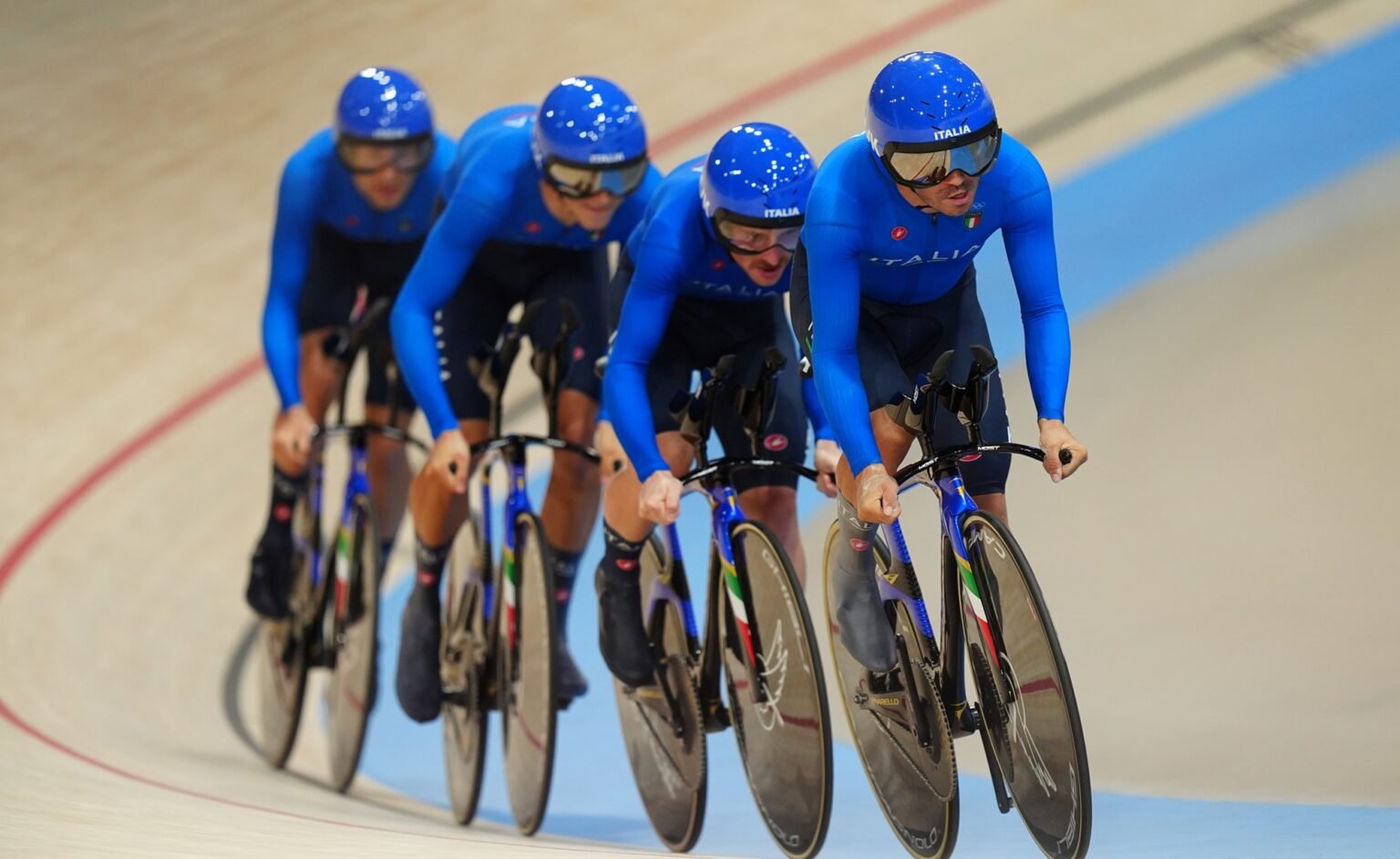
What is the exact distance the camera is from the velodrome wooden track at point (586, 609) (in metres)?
3.62

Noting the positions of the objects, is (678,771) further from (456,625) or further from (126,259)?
Answer: (126,259)

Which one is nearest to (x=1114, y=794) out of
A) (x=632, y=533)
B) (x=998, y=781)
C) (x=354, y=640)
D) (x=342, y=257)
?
(x=998, y=781)

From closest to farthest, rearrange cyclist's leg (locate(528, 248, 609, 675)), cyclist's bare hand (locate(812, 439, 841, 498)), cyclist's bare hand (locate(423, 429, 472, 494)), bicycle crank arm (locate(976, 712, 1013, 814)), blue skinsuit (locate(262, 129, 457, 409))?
bicycle crank arm (locate(976, 712, 1013, 814))
cyclist's bare hand (locate(812, 439, 841, 498))
cyclist's bare hand (locate(423, 429, 472, 494))
cyclist's leg (locate(528, 248, 609, 675))
blue skinsuit (locate(262, 129, 457, 409))

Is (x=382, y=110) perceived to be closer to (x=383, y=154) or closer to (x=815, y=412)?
(x=383, y=154)

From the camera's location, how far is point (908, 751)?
3035 mm

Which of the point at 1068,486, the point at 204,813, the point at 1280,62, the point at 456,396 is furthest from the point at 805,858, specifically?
the point at 1280,62

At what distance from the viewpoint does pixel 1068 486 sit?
15.4ft

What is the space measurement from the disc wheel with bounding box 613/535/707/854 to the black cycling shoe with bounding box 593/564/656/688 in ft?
0.10

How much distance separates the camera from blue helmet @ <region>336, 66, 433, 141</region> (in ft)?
13.7

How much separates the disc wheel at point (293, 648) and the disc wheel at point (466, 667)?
651 mm

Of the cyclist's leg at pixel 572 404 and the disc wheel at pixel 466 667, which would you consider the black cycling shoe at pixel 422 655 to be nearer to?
the disc wheel at pixel 466 667

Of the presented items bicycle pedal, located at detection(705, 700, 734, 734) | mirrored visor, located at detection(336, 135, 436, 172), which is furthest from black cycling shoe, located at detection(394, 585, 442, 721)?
mirrored visor, located at detection(336, 135, 436, 172)

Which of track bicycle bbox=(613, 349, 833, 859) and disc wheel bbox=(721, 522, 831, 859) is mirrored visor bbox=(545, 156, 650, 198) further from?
disc wheel bbox=(721, 522, 831, 859)

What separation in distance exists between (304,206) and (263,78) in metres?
3.74
